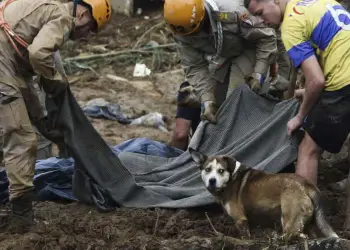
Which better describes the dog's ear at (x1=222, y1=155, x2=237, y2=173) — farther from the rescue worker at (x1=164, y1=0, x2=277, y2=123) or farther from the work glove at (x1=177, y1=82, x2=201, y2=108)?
the work glove at (x1=177, y1=82, x2=201, y2=108)

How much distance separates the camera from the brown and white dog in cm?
557

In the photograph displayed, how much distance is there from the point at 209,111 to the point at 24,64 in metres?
1.94

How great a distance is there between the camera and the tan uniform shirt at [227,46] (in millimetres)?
7469

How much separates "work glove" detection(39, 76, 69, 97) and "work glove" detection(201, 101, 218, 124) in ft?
4.93

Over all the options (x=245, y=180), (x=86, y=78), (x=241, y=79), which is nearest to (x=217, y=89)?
(x=241, y=79)

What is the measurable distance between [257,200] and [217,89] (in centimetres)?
226

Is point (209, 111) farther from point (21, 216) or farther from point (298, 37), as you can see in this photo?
point (21, 216)

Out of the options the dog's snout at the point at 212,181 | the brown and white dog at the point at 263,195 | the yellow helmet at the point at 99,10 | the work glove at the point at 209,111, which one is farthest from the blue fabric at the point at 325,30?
the work glove at the point at 209,111

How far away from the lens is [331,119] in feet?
19.3

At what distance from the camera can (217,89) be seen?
8.02 meters

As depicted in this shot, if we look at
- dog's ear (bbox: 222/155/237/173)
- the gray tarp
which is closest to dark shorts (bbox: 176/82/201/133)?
the gray tarp

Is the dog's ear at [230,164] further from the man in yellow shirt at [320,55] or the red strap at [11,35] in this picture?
the red strap at [11,35]

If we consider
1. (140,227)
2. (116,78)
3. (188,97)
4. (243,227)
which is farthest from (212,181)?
(116,78)

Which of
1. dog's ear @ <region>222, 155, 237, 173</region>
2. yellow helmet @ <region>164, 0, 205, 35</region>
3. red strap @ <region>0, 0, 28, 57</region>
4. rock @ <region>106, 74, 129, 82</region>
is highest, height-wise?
red strap @ <region>0, 0, 28, 57</region>
